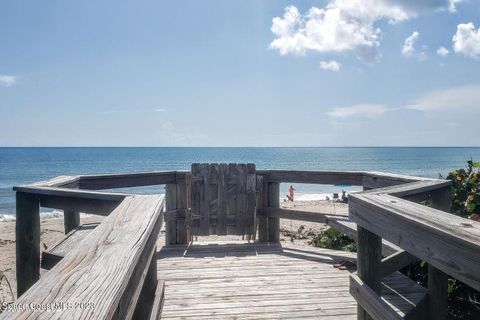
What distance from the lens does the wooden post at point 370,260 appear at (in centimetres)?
258

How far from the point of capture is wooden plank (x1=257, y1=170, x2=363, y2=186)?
5465mm

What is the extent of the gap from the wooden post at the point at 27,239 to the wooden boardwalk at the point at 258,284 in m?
1.29

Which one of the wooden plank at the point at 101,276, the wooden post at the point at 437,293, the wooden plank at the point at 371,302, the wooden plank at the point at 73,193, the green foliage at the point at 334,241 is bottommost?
the green foliage at the point at 334,241

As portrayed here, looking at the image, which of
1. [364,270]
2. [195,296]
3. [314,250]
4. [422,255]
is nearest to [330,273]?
[314,250]

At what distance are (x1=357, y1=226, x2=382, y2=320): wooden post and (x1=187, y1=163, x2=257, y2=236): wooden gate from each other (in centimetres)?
381

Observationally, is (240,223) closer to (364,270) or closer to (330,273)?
(330,273)

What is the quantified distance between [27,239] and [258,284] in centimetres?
246

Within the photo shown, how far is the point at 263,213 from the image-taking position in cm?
643

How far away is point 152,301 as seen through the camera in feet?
9.62

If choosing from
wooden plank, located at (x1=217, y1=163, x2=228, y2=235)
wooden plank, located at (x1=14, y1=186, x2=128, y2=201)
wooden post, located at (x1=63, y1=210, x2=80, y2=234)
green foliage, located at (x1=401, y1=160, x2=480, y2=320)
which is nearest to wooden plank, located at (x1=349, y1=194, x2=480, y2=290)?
wooden plank, located at (x1=14, y1=186, x2=128, y2=201)


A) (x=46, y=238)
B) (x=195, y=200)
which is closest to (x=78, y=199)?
(x=195, y=200)

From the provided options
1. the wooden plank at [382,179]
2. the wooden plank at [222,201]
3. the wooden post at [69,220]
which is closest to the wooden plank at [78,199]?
the wooden post at [69,220]

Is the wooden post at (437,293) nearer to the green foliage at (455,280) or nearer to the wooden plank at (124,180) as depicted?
the green foliage at (455,280)

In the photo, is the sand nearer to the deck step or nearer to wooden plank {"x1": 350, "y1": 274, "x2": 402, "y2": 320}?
the deck step
